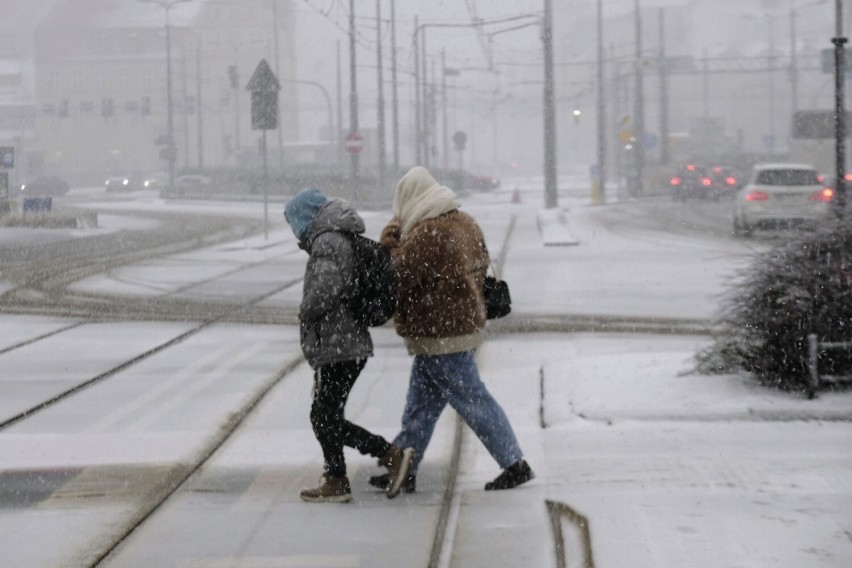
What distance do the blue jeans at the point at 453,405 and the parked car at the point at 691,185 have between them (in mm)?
48522

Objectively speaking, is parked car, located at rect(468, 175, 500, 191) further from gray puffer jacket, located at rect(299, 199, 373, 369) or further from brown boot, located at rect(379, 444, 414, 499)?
gray puffer jacket, located at rect(299, 199, 373, 369)

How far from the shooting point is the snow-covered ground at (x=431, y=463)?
5.96 m

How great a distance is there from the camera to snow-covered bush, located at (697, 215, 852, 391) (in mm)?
8781

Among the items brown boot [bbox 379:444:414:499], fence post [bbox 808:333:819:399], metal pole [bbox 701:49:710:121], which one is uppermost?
metal pole [bbox 701:49:710:121]

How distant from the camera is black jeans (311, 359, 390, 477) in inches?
261

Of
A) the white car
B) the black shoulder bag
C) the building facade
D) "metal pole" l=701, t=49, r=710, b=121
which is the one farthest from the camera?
the building facade

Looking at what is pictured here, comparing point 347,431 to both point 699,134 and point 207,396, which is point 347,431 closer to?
point 207,396

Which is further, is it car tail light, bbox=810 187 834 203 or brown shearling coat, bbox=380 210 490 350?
car tail light, bbox=810 187 834 203

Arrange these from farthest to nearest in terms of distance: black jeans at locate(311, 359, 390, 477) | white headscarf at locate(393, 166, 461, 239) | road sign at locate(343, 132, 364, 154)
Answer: road sign at locate(343, 132, 364, 154), white headscarf at locate(393, 166, 461, 239), black jeans at locate(311, 359, 390, 477)

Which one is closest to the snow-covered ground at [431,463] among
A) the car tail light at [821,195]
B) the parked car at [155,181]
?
the car tail light at [821,195]

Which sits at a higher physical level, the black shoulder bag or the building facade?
the building facade

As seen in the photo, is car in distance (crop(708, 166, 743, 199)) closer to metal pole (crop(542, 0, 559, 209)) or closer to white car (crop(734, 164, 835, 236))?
metal pole (crop(542, 0, 559, 209))

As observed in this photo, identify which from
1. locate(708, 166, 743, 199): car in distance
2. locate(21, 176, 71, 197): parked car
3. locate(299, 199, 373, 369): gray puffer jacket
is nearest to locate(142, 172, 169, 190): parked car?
locate(21, 176, 71, 197): parked car

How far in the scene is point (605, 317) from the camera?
14.8 m
